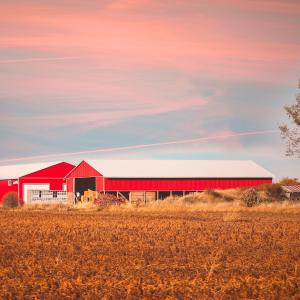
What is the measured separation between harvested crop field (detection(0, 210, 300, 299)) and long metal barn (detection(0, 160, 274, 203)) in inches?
1152

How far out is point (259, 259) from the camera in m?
16.1

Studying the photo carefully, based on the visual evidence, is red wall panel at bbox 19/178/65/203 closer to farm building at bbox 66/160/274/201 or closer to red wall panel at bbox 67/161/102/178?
farm building at bbox 66/160/274/201

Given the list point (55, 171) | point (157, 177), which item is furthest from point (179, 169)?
point (55, 171)

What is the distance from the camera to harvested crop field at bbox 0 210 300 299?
1205cm

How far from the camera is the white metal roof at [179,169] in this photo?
55.3 meters

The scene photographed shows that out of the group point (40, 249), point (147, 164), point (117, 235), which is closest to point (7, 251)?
point (40, 249)

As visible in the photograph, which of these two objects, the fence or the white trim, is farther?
the white trim

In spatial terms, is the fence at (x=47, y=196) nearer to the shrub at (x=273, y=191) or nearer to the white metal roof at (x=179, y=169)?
the white metal roof at (x=179, y=169)

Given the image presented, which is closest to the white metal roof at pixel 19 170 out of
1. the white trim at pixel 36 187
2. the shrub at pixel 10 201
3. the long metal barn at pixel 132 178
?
the long metal barn at pixel 132 178

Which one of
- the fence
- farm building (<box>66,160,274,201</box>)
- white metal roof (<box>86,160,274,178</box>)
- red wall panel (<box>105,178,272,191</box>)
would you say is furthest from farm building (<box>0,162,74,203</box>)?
red wall panel (<box>105,178,272,191</box>)

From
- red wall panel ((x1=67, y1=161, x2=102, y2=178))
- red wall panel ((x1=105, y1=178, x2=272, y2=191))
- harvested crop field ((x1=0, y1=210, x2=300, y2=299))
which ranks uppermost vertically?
red wall panel ((x1=67, y1=161, x2=102, y2=178))

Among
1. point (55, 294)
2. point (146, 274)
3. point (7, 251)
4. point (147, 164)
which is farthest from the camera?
point (147, 164)

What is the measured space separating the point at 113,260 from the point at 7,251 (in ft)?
11.5

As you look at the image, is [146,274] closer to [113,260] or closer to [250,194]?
[113,260]
